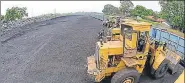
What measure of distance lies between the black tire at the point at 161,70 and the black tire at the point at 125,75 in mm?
992

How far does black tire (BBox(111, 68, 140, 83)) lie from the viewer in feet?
25.6

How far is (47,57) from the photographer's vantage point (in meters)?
10.8

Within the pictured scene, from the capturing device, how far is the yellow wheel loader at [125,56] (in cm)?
784

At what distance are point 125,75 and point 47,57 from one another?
12.9 ft

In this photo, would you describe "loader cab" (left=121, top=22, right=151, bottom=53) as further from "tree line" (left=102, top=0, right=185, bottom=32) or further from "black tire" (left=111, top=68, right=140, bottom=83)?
"tree line" (left=102, top=0, right=185, bottom=32)

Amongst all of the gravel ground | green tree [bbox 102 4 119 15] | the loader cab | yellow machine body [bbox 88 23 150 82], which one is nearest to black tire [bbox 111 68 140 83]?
yellow machine body [bbox 88 23 150 82]

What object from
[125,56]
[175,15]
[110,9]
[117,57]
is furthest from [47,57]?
[110,9]

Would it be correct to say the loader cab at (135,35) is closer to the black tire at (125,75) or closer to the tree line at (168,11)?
the black tire at (125,75)

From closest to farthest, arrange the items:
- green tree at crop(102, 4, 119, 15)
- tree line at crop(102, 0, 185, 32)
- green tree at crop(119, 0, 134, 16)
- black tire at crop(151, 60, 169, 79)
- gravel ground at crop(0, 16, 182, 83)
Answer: black tire at crop(151, 60, 169, 79) → gravel ground at crop(0, 16, 182, 83) → tree line at crop(102, 0, 185, 32) → green tree at crop(119, 0, 134, 16) → green tree at crop(102, 4, 119, 15)

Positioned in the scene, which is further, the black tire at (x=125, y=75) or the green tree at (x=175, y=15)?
the green tree at (x=175, y=15)

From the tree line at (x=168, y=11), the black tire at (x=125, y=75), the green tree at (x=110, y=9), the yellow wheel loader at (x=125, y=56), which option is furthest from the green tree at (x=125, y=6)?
the black tire at (x=125, y=75)

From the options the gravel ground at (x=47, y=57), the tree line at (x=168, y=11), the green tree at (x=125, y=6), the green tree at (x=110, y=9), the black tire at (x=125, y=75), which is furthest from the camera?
the green tree at (x=110, y=9)

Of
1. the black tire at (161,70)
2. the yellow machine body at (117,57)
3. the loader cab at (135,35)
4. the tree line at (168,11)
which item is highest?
the tree line at (168,11)

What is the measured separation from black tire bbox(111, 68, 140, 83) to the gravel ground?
894mm
